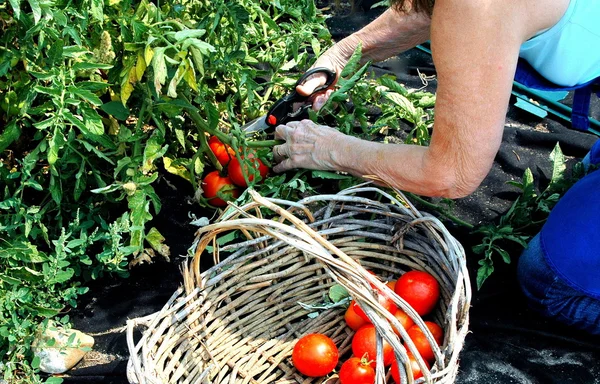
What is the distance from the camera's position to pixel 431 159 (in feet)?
4.69

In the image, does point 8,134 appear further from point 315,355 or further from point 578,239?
point 578,239

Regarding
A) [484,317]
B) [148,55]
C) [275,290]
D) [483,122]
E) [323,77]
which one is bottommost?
[484,317]

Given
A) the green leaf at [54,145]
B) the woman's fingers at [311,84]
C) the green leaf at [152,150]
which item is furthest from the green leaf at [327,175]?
the green leaf at [54,145]

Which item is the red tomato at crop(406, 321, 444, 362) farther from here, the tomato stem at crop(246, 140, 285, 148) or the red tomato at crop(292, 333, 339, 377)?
the tomato stem at crop(246, 140, 285, 148)

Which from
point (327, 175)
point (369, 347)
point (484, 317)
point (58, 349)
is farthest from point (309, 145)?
point (58, 349)

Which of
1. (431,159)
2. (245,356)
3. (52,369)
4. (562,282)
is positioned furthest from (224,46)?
(562,282)

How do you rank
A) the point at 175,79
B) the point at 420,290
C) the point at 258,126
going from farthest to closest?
1. the point at 258,126
2. the point at 420,290
3. the point at 175,79

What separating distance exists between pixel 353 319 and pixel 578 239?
1.78 feet

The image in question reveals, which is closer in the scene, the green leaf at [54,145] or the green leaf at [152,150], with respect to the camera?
the green leaf at [54,145]

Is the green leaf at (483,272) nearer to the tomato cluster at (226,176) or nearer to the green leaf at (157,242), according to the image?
the tomato cluster at (226,176)

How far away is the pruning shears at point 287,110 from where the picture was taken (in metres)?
1.79

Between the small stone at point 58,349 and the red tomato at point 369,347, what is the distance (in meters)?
0.62

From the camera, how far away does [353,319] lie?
154 centimetres

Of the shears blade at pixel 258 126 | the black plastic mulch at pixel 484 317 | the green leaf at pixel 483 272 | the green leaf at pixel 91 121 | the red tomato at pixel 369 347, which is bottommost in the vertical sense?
the black plastic mulch at pixel 484 317
